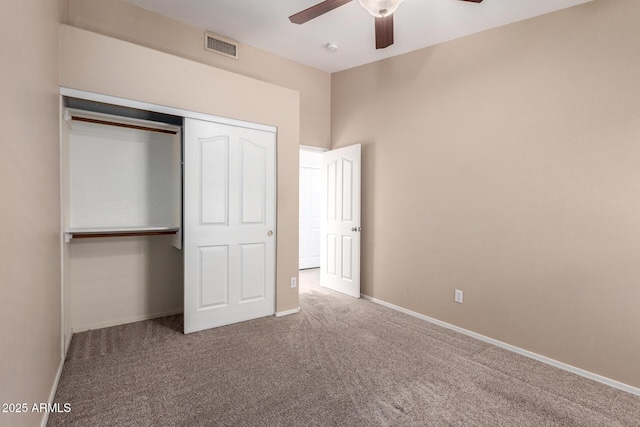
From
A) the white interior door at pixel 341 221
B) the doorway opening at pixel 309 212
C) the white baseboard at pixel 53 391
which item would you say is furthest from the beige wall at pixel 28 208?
the doorway opening at pixel 309 212

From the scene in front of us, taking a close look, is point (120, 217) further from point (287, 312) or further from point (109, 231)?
point (287, 312)

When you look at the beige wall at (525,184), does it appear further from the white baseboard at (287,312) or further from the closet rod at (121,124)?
the closet rod at (121,124)

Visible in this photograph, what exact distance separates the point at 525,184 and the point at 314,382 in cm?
242

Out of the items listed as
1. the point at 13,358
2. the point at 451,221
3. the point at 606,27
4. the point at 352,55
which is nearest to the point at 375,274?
the point at 451,221

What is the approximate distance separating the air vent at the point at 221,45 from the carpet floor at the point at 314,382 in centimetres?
303

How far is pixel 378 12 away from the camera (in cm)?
209

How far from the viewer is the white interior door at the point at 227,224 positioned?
3010 mm

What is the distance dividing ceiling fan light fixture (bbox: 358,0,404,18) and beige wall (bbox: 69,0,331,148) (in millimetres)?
2130

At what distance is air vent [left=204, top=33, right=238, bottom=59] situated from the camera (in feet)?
11.5

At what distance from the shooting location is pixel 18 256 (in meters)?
1.29

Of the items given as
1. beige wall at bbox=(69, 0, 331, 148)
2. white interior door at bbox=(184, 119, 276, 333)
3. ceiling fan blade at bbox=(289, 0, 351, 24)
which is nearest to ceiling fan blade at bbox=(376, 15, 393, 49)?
ceiling fan blade at bbox=(289, 0, 351, 24)

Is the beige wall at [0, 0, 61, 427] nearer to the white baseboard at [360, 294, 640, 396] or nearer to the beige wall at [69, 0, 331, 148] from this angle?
the beige wall at [69, 0, 331, 148]

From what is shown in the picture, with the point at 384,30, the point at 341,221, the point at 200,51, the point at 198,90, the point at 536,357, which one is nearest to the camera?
the point at 384,30

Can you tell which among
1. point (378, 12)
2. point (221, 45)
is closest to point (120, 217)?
point (221, 45)
